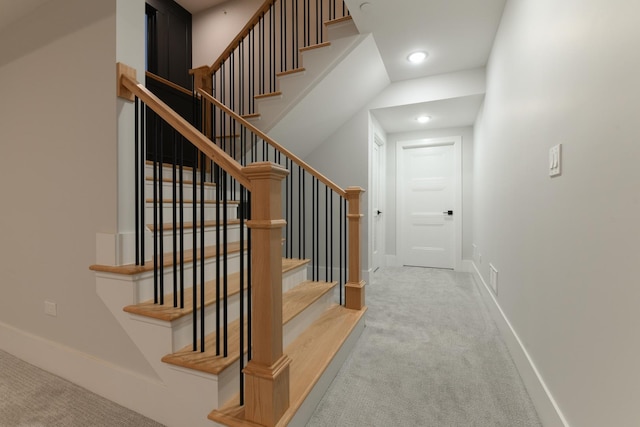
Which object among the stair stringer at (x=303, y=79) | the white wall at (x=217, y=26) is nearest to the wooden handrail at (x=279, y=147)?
the stair stringer at (x=303, y=79)

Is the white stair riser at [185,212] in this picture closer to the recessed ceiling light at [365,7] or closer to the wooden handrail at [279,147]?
the wooden handrail at [279,147]

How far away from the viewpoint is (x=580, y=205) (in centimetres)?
107

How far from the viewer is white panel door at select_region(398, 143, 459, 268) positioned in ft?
15.2

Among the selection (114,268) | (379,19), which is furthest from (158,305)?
(379,19)

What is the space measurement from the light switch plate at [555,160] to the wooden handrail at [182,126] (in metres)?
1.29

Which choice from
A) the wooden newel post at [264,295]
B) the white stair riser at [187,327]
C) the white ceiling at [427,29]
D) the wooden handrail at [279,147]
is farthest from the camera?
the wooden handrail at [279,147]

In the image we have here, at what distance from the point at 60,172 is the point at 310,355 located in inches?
70.5

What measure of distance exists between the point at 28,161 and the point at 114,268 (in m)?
1.13

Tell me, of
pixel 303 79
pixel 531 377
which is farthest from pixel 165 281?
pixel 303 79

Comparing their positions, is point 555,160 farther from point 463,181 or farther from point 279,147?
point 463,181

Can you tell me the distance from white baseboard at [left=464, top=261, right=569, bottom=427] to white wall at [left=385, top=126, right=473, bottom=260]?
216 centimetres

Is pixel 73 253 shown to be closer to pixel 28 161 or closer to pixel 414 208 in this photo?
pixel 28 161

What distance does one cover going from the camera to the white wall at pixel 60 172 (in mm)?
1531

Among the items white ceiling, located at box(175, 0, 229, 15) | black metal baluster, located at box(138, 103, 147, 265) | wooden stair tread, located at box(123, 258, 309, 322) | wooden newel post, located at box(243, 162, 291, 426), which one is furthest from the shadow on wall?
white ceiling, located at box(175, 0, 229, 15)
